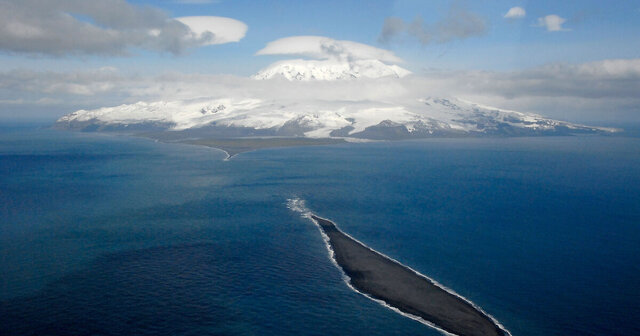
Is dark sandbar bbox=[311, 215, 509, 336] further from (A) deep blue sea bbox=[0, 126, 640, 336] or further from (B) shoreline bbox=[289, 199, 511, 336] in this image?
(A) deep blue sea bbox=[0, 126, 640, 336]

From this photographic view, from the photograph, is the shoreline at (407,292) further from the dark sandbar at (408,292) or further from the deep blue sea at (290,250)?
the deep blue sea at (290,250)

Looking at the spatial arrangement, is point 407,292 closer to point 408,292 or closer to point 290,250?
point 408,292

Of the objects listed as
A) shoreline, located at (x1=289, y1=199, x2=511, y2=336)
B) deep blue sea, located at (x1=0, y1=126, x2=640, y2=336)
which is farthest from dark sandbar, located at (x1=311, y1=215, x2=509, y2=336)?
deep blue sea, located at (x1=0, y1=126, x2=640, y2=336)

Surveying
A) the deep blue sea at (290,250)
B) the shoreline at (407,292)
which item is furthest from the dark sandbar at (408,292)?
the deep blue sea at (290,250)

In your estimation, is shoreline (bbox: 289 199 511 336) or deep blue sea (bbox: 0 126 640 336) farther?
deep blue sea (bbox: 0 126 640 336)

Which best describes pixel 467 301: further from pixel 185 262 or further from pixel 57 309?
pixel 57 309

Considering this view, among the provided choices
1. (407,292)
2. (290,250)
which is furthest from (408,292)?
(290,250)

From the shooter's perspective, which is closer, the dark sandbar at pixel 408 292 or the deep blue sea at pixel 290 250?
the dark sandbar at pixel 408 292
